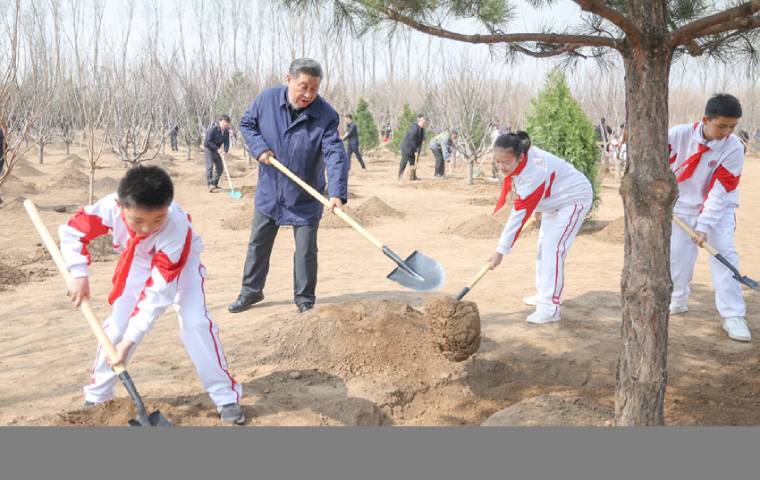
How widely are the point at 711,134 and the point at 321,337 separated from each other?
273 cm

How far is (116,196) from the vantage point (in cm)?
270

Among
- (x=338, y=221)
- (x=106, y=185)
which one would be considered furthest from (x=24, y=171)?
(x=338, y=221)

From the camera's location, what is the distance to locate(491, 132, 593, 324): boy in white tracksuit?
14.9 feet

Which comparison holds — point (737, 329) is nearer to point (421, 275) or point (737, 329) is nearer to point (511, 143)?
point (511, 143)

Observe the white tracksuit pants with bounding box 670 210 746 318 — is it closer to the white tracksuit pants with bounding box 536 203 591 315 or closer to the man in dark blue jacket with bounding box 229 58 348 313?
the white tracksuit pants with bounding box 536 203 591 315

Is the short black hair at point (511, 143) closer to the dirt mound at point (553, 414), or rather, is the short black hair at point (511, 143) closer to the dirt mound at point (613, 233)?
the dirt mound at point (553, 414)

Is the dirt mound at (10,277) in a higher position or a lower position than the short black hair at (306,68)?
lower

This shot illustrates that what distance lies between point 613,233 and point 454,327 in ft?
17.2

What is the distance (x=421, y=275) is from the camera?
4.19m

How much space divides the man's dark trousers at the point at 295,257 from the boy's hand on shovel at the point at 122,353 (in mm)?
2029

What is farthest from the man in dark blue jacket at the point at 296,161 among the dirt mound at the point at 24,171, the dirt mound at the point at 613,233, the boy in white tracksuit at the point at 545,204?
the dirt mound at the point at 24,171

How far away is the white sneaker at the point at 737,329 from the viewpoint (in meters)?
4.40

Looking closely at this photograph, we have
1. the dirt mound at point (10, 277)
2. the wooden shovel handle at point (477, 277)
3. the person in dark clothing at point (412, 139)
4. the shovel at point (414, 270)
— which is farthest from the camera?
the person in dark clothing at point (412, 139)

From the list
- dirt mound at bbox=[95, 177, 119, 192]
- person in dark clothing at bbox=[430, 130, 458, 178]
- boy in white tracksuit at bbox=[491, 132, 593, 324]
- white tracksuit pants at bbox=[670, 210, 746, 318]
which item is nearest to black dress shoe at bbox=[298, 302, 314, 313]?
boy in white tracksuit at bbox=[491, 132, 593, 324]
